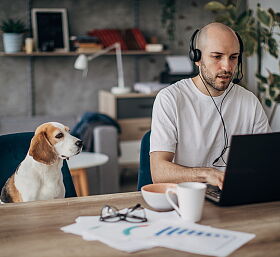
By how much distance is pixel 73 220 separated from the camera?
1387 millimetres

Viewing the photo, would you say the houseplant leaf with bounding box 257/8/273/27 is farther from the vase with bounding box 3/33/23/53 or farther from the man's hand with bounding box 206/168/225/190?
the man's hand with bounding box 206/168/225/190

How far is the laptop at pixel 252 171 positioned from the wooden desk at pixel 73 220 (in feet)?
0.09

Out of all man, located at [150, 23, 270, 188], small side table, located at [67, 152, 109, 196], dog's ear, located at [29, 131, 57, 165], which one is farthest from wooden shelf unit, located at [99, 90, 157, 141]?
dog's ear, located at [29, 131, 57, 165]

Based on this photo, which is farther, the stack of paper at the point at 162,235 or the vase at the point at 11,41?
the vase at the point at 11,41

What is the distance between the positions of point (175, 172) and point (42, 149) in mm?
513

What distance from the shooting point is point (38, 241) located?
4.06 feet

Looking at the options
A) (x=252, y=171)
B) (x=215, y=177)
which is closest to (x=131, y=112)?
(x=215, y=177)

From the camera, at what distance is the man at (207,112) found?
2057 mm

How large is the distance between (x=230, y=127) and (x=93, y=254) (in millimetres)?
1148

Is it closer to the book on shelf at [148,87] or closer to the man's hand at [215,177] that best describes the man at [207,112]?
the man's hand at [215,177]

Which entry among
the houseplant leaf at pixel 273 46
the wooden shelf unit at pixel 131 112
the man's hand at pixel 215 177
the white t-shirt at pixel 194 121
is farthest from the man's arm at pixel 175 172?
the wooden shelf unit at pixel 131 112

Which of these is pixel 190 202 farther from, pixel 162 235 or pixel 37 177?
pixel 37 177

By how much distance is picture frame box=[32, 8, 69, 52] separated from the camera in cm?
477

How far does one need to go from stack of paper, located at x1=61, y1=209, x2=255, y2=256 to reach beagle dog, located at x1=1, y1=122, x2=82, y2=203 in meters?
0.61
